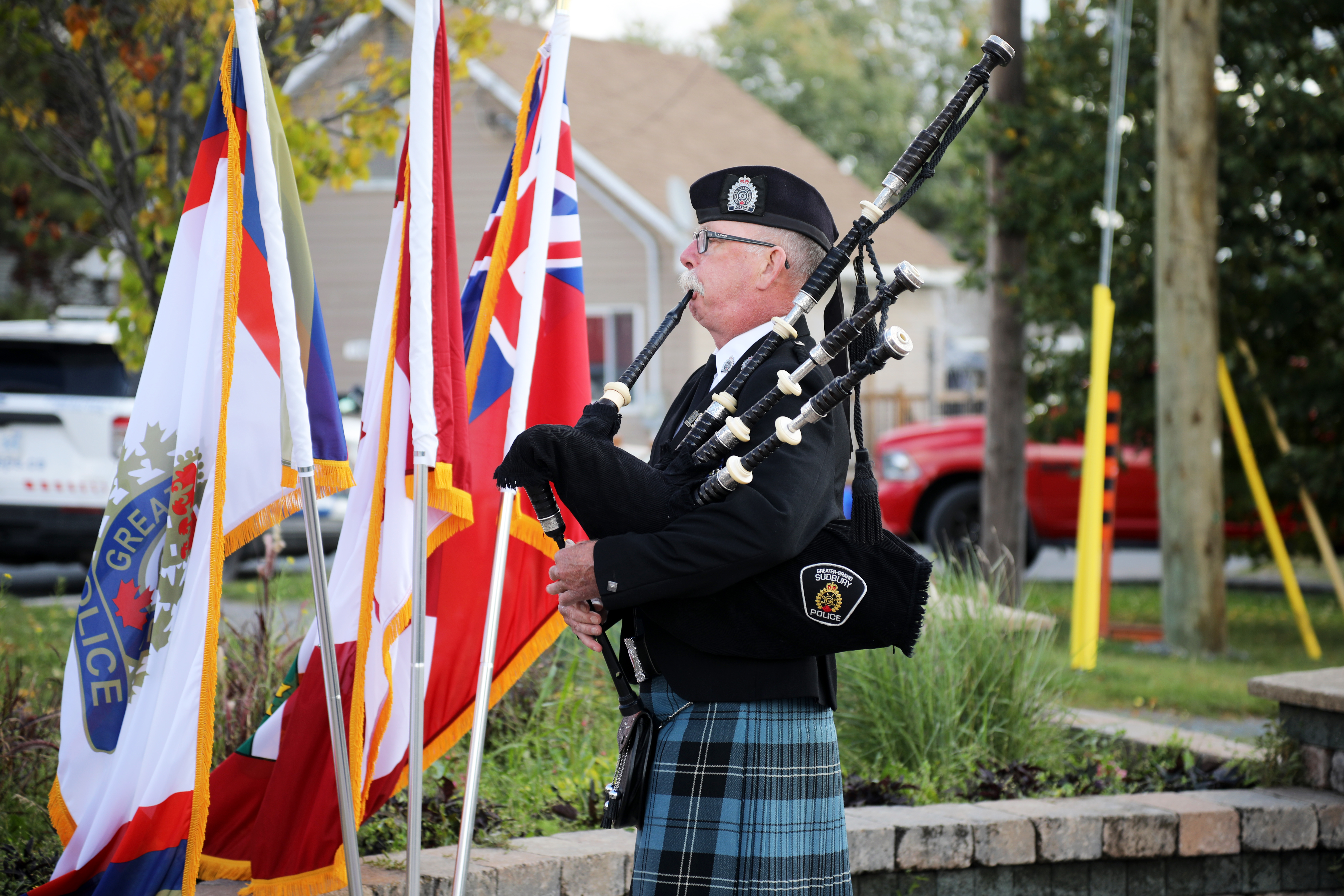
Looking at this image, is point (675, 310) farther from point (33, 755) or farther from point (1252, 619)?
point (1252, 619)

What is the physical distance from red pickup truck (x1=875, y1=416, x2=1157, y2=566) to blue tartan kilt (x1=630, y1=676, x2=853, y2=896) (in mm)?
8599

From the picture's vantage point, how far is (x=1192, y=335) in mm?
7832

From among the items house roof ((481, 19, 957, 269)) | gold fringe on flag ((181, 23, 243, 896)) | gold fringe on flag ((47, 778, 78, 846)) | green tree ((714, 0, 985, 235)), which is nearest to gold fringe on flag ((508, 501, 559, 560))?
gold fringe on flag ((181, 23, 243, 896))

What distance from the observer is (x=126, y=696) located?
2.92 metres

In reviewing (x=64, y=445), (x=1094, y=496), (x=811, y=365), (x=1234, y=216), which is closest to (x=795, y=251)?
(x=811, y=365)

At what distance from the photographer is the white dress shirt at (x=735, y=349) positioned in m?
2.61

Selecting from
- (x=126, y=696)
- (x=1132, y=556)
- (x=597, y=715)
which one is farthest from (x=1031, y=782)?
(x=1132, y=556)

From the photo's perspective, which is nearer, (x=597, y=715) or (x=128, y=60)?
(x=597, y=715)

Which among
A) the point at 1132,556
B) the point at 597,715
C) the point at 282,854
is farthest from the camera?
the point at 1132,556

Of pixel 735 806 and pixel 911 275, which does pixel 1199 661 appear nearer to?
pixel 735 806

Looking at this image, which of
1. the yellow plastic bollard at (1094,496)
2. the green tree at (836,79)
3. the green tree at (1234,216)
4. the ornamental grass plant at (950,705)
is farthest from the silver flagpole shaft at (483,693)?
the green tree at (836,79)

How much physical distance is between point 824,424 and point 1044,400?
811cm

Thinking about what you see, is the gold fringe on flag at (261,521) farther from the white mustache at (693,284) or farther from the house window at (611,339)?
the house window at (611,339)

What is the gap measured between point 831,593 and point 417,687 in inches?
34.0
